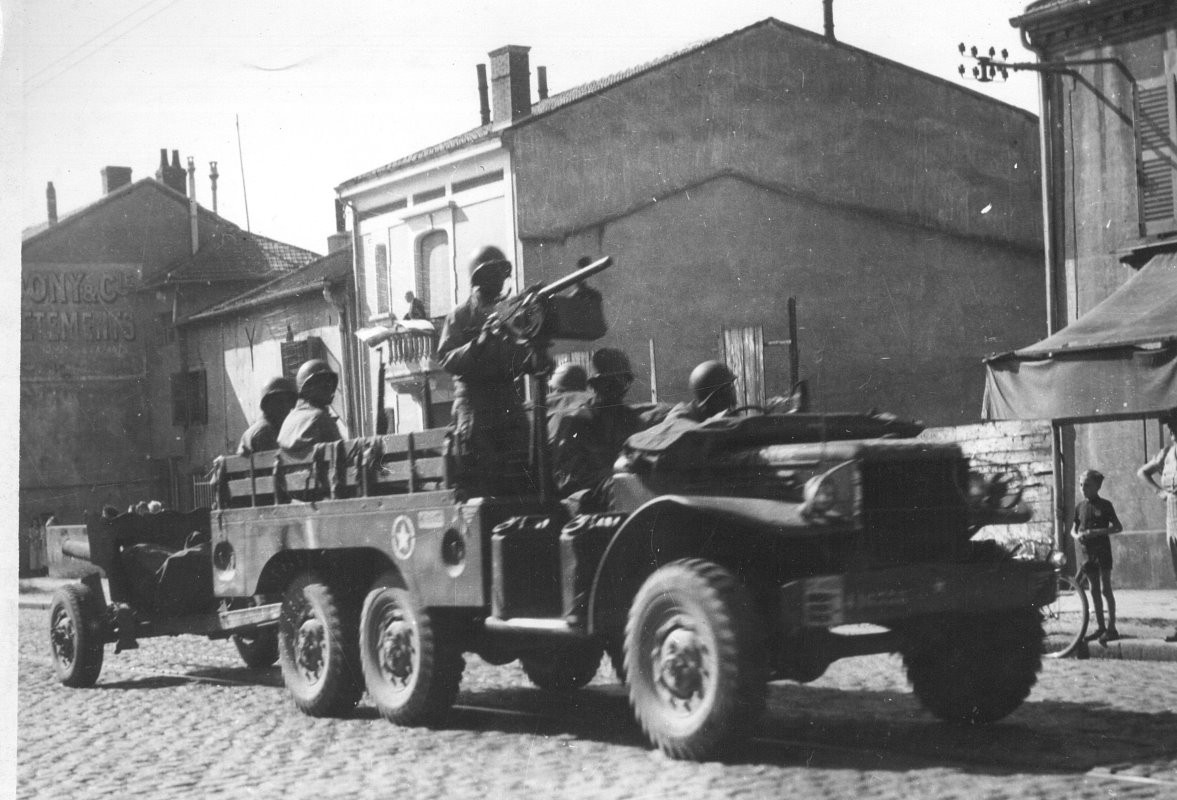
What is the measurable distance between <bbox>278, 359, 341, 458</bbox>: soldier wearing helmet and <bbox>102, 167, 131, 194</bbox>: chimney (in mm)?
2074

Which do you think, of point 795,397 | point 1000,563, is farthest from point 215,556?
point 1000,563

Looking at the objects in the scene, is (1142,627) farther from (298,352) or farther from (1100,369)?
(298,352)

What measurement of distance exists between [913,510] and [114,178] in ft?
23.6

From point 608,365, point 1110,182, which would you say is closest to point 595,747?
point 608,365

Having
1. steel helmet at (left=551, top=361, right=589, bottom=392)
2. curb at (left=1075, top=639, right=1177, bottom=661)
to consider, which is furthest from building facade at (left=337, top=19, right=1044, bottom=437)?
steel helmet at (left=551, top=361, right=589, bottom=392)

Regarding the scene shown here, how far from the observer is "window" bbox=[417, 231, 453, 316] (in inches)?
1035

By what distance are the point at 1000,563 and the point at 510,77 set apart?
22.7 metres

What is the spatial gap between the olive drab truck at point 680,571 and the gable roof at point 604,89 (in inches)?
592

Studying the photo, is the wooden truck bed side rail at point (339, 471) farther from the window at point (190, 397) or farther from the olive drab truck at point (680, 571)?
the window at point (190, 397)

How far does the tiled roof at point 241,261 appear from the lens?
3048cm

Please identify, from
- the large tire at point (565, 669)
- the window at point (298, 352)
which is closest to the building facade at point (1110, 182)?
the large tire at point (565, 669)

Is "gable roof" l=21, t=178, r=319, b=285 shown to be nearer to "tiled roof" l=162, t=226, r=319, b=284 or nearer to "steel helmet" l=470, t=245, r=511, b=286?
"tiled roof" l=162, t=226, r=319, b=284

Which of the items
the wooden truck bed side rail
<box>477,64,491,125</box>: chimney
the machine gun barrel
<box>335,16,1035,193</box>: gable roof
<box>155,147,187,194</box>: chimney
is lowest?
the wooden truck bed side rail

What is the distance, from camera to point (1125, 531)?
1820 centimetres
